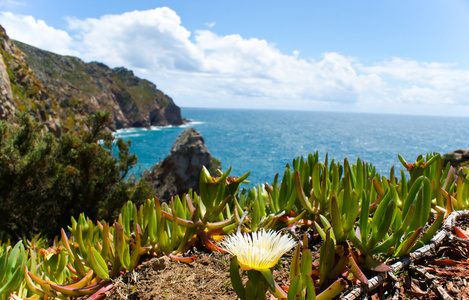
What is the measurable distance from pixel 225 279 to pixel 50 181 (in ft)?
27.5

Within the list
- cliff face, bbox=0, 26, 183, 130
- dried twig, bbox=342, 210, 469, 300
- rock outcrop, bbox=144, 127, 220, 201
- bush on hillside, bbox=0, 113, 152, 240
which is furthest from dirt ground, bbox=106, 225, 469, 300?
rock outcrop, bbox=144, 127, 220, 201

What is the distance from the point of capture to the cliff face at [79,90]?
2928cm

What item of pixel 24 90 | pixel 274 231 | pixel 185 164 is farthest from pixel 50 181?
pixel 24 90

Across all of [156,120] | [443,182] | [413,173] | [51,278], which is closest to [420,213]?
[413,173]

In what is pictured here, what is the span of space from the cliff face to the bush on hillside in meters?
14.5

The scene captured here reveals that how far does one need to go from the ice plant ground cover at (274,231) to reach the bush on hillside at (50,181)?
20.2 feet

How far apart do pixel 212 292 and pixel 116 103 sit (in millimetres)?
92041

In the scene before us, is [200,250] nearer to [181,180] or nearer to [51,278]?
[51,278]

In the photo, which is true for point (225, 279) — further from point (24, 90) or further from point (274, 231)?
point (24, 90)

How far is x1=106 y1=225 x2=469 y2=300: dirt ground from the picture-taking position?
1151 mm

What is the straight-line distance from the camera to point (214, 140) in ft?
252

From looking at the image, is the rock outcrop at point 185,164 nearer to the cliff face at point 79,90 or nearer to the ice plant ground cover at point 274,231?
the cliff face at point 79,90

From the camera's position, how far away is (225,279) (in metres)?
1.40

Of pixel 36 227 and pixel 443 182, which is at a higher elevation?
pixel 443 182
